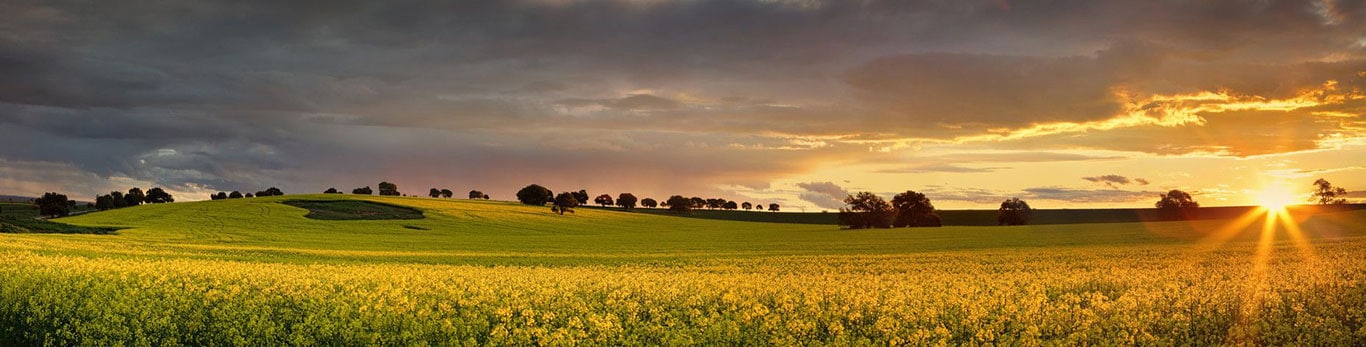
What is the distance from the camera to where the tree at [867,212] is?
355ft

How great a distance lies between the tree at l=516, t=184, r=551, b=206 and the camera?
130375 millimetres

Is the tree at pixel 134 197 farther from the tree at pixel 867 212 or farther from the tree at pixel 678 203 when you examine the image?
the tree at pixel 867 212

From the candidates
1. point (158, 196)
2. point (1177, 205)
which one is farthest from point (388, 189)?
point (1177, 205)

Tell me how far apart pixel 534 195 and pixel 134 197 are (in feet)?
228

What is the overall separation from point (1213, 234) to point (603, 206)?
116665 millimetres

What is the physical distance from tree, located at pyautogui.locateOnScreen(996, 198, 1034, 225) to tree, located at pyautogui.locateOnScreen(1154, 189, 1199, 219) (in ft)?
57.2

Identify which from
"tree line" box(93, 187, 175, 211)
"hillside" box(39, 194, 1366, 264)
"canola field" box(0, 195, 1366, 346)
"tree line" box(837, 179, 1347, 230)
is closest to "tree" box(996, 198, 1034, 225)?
"tree line" box(837, 179, 1347, 230)

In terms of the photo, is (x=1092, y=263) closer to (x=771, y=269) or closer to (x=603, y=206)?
(x=771, y=269)

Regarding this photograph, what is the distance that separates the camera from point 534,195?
130375mm

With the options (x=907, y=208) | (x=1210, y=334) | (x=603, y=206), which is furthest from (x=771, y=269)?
(x=603, y=206)

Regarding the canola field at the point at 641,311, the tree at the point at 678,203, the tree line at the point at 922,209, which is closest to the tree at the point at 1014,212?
the tree line at the point at 922,209

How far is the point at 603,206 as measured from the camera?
168m

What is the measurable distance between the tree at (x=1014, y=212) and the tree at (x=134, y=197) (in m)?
140

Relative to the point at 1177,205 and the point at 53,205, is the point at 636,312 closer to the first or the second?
the point at 1177,205
